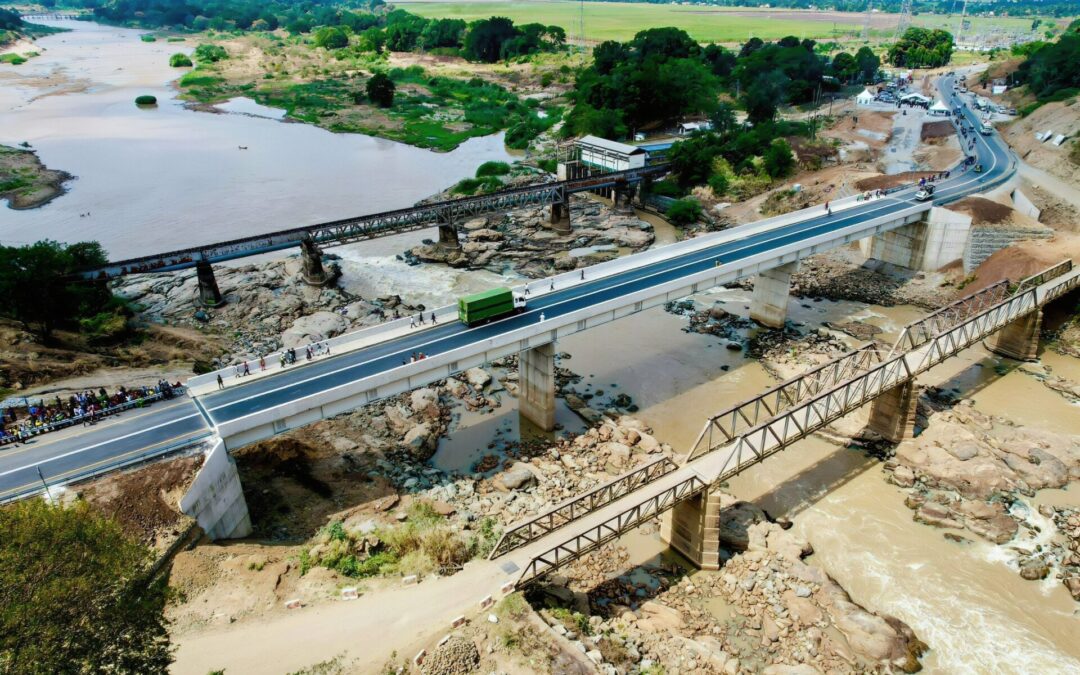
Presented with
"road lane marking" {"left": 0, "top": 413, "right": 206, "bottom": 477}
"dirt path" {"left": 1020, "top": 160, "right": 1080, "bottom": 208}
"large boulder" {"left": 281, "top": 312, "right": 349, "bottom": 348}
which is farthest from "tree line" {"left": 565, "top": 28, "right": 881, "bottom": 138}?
"road lane marking" {"left": 0, "top": 413, "right": 206, "bottom": 477}

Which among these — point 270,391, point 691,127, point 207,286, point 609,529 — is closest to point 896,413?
point 609,529

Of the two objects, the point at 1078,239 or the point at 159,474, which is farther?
the point at 1078,239

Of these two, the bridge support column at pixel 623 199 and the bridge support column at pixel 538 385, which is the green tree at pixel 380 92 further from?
the bridge support column at pixel 538 385

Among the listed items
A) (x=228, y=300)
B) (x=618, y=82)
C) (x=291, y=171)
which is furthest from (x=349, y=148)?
(x=228, y=300)

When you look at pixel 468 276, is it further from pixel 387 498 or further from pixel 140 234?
pixel 140 234

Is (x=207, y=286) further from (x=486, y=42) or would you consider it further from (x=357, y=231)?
(x=486, y=42)

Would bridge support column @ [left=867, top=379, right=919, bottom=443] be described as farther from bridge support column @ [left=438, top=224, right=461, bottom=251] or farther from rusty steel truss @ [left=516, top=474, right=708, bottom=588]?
bridge support column @ [left=438, top=224, right=461, bottom=251]
